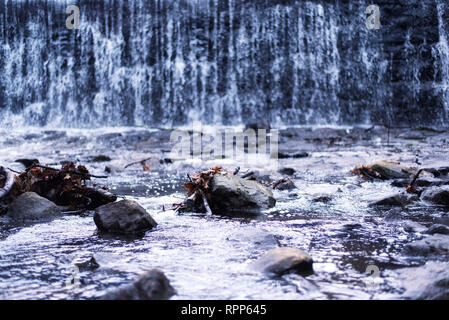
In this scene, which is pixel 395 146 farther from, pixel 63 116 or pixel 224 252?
pixel 63 116

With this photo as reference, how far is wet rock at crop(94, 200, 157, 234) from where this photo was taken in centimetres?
264

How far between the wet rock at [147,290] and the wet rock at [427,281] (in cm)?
93

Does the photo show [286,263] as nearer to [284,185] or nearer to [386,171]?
[284,185]

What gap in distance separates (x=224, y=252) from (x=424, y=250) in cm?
99

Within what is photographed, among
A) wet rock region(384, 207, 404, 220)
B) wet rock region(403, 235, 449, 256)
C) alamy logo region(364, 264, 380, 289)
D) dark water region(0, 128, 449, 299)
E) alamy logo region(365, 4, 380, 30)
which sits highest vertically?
alamy logo region(365, 4, 380, 30)

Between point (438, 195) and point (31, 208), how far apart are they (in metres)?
3.15

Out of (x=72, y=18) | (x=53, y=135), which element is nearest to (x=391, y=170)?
(x=53, y=135)

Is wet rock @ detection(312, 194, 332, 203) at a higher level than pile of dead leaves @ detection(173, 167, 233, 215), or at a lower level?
lower

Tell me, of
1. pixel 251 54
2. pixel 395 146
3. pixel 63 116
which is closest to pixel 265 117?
pixel 251 54

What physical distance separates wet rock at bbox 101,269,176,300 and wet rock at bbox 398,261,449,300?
925 mm

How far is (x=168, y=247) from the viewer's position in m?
2.36

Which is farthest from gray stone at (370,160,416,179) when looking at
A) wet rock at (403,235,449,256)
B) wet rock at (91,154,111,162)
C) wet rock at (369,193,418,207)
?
wet rock at (91,154,111,162)

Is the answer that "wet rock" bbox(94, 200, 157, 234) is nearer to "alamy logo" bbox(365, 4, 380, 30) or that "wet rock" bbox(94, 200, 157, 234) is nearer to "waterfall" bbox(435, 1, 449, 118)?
"alamy logo" bbox(365, 4, 380, 30)

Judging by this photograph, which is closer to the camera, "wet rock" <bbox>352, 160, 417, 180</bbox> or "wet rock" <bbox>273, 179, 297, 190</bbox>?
"wet rock" <bbox>273, 179, 297, 190</bbox>
